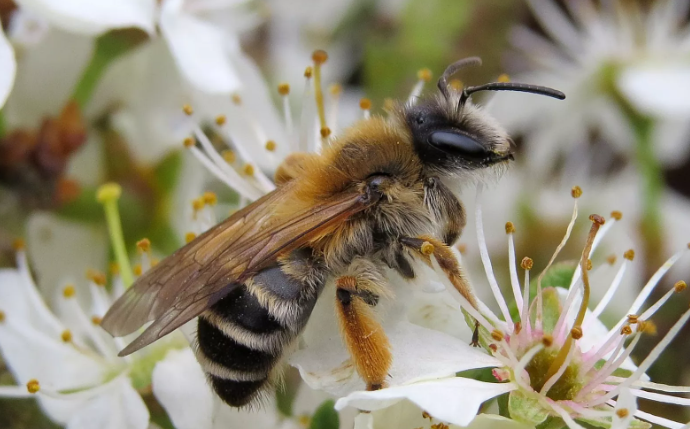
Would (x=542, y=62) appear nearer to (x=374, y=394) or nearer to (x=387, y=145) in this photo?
(x=387, y=145)

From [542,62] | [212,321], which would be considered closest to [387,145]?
[212,321]

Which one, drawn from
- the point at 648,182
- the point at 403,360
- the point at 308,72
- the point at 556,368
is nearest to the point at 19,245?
the point at 308,72

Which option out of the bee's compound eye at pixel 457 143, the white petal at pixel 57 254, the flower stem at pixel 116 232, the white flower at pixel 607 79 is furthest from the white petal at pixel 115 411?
the white flower at pixel 607 79

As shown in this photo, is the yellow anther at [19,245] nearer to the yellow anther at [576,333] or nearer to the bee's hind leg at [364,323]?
the bee's hind leg at [364,323]

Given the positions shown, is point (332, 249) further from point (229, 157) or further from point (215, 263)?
point (229, 157)

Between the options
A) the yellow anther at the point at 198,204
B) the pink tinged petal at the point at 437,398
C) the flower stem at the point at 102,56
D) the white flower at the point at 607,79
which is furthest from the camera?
the white flower at the point at 607,79

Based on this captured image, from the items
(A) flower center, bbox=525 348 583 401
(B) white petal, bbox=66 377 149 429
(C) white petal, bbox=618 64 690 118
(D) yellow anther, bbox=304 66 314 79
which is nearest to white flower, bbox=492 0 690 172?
(C) white petal, bbox=618 64 690 118
